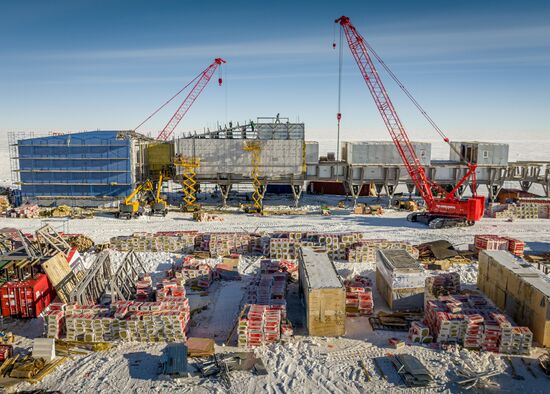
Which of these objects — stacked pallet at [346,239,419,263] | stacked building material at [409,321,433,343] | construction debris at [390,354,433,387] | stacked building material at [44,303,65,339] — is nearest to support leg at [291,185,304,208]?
stacked pallet at [346,239,419,263]

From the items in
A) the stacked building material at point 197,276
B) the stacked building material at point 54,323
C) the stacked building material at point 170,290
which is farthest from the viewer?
the stacked building material at point 197,276

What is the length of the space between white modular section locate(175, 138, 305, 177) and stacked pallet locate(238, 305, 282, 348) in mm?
28370

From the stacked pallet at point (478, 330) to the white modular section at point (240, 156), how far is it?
28522 mm

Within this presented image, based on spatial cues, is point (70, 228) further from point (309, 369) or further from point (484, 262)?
point (484, 262)

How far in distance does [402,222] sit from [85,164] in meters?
29.4

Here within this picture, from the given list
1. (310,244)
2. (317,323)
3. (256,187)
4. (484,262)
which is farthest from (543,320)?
(256,187)

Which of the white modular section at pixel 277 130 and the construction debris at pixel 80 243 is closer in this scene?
the construction debris at pixel 80 243

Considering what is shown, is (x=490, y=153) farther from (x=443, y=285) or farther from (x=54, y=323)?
(x=54, y=323)

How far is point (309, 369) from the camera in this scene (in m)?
15.7

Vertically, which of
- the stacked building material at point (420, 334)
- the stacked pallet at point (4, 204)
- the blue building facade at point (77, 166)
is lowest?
the stacked building material at point (420, 334)

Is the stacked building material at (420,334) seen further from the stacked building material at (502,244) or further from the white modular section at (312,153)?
the white modular section at (312,153)

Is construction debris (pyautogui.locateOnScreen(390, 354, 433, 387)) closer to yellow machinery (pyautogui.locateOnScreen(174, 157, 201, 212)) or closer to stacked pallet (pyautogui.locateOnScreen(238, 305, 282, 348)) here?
stacked pallet (pyautogui.locateOnScreen(238, 305, 282, 348))

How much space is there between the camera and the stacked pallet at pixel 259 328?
17172 millimetres

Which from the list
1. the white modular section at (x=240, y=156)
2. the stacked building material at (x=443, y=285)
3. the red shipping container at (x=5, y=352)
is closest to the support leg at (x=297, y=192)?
the white modular section at (x=240, y=156)
